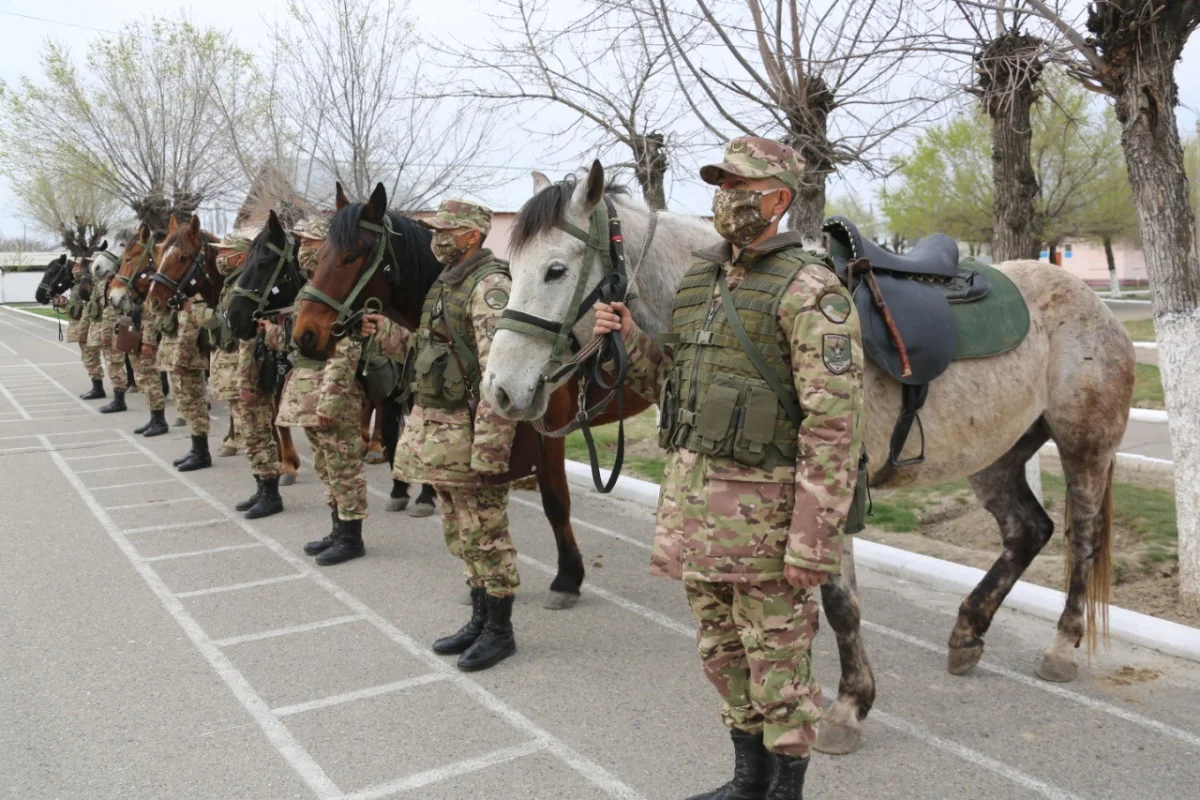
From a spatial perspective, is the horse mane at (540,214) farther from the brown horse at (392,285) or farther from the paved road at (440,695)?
the paved road at (440,695)

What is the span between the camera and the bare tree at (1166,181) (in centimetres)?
471

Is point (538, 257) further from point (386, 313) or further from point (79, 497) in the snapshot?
point (79, 497)

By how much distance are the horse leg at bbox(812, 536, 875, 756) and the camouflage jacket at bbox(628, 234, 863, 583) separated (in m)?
0.98

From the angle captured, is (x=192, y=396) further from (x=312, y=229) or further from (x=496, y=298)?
(x=496, y=298)

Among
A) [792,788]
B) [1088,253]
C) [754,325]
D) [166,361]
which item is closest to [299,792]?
[792,788]

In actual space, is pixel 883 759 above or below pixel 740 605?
below

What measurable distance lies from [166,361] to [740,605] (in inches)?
332

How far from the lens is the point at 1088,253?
2064 inches

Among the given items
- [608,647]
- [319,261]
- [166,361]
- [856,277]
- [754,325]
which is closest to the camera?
[754,325]

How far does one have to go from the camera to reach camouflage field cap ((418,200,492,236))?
4.36 m

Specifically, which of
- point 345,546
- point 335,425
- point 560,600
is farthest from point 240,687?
point 335,425

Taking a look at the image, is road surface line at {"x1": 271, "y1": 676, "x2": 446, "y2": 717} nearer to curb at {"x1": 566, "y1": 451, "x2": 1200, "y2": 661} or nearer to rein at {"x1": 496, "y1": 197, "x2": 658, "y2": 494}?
rein at {"x1": 496, "y1": 197, "x2": 658, "y2": 494}

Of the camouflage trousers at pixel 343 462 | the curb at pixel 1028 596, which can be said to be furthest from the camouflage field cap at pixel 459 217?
the curb at pixel 1028 596

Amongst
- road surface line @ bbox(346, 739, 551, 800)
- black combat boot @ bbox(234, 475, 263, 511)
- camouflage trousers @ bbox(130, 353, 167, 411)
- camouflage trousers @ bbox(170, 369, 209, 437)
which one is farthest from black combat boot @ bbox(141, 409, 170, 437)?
road surface line @ bbox(346, 739, 551, 800)
